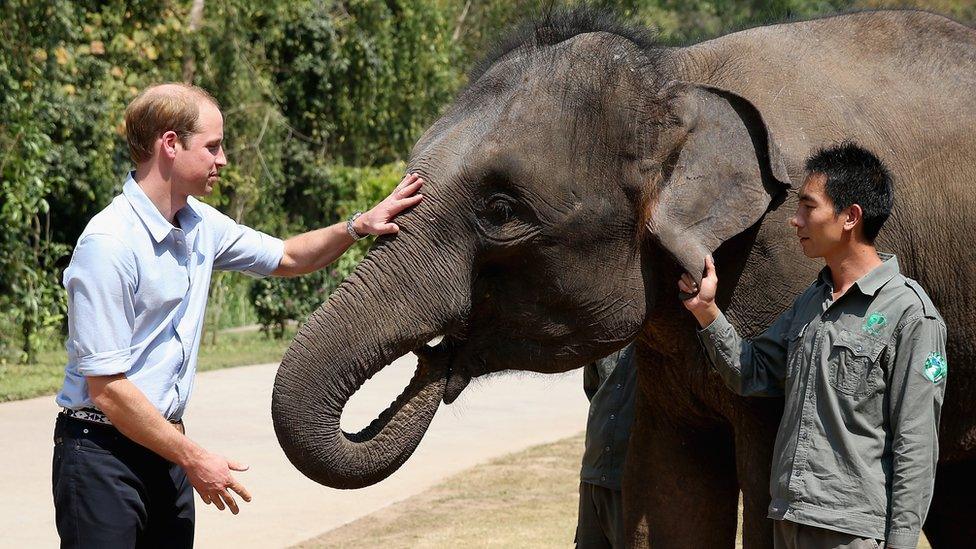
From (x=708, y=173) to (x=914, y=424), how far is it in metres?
0.92

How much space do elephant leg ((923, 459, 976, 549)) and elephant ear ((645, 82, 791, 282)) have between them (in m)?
1.52

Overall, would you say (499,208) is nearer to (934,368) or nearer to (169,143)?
(169,143)

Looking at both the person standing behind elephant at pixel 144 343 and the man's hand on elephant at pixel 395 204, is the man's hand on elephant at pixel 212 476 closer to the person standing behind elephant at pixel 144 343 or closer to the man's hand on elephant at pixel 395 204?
the person standing behind elephant at pixel 144 343

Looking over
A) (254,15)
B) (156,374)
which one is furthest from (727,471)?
(254,15)

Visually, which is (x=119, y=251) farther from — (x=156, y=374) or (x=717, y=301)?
(x=717, y=301)

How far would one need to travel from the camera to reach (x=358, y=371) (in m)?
3.81

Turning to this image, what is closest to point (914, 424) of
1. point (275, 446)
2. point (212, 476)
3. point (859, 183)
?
point (859, 183)

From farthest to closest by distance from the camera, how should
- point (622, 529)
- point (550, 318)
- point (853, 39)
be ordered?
point (622, 529)
point (853, 39)
point (550, 318)

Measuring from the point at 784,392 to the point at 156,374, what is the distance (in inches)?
69.5

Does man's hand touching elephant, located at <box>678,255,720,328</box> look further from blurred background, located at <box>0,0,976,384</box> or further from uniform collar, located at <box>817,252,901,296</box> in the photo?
blurred background, located at <box>0,0,976,384</box>

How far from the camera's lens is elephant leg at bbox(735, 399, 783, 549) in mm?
4070

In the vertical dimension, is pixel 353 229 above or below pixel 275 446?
above

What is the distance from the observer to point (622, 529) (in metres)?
5.10

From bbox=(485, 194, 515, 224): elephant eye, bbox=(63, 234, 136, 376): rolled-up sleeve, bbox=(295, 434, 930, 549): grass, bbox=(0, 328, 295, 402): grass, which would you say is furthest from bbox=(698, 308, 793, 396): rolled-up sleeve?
bbox=(0, 328, 295, 402): grass
